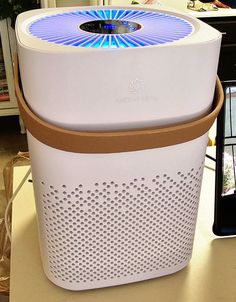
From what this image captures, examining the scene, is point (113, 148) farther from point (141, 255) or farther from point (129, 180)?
point (141, 255)

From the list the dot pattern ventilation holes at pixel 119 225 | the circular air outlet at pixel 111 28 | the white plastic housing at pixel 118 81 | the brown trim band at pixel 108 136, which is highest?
the circular air outlet at pixel 111 28

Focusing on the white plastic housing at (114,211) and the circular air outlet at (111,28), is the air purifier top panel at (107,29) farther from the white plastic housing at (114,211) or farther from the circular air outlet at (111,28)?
the white plastic housing at (114,211)

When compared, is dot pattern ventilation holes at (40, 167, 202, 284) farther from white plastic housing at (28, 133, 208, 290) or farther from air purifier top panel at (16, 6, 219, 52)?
air purifier top panel at (16, 6, 219, 52)

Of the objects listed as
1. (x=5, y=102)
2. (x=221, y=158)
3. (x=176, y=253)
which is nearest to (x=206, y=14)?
(x=5, y=102)

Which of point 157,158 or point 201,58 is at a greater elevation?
point 201,58

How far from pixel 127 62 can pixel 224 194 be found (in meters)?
0.35

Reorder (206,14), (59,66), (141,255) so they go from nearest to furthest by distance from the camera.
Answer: (59,66)
(141,255)
(206,14)

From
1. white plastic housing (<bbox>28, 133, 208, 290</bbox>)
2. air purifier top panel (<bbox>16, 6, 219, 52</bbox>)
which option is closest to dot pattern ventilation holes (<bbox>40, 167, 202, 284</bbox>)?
white plastic housing (<bbox>28, 133, 208, 290</bbox>)

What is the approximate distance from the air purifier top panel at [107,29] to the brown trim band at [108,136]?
91mm

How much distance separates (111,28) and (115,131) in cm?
15

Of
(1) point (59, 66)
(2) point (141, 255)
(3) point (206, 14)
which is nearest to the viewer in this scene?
(1) point (59, 66)

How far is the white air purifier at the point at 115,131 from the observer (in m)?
0.43

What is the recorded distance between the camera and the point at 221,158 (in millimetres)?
649

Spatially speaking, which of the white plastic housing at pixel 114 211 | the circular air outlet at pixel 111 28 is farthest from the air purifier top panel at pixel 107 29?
the white plastic housing at pixel 114 211
